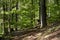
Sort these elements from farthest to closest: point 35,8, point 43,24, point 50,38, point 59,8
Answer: point 35,8 < point 59,8 < point 43,24 < point 50,38

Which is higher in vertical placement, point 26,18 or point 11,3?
point 11,3

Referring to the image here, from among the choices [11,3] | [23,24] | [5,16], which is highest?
[11,3]

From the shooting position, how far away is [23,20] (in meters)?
23.3

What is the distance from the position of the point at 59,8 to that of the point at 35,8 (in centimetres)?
340

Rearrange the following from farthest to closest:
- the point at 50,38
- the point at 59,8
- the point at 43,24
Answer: the point at 59,8
the point at 43,24
the point at 50,38

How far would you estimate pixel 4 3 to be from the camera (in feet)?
53.7

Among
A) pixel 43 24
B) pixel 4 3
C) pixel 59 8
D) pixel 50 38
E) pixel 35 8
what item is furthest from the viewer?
pixel 35 8

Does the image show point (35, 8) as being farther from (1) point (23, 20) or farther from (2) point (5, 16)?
(2) point (5, 16)

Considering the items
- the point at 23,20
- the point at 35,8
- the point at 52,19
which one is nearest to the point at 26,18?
the point at 23,20

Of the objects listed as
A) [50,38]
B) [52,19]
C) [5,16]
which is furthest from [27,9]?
[50,38]

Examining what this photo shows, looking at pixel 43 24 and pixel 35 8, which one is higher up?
pixel 35 8

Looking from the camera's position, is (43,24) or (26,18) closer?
(43,24)

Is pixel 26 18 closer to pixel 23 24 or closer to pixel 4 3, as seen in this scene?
pixel 23 24

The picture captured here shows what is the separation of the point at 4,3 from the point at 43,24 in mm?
5040
